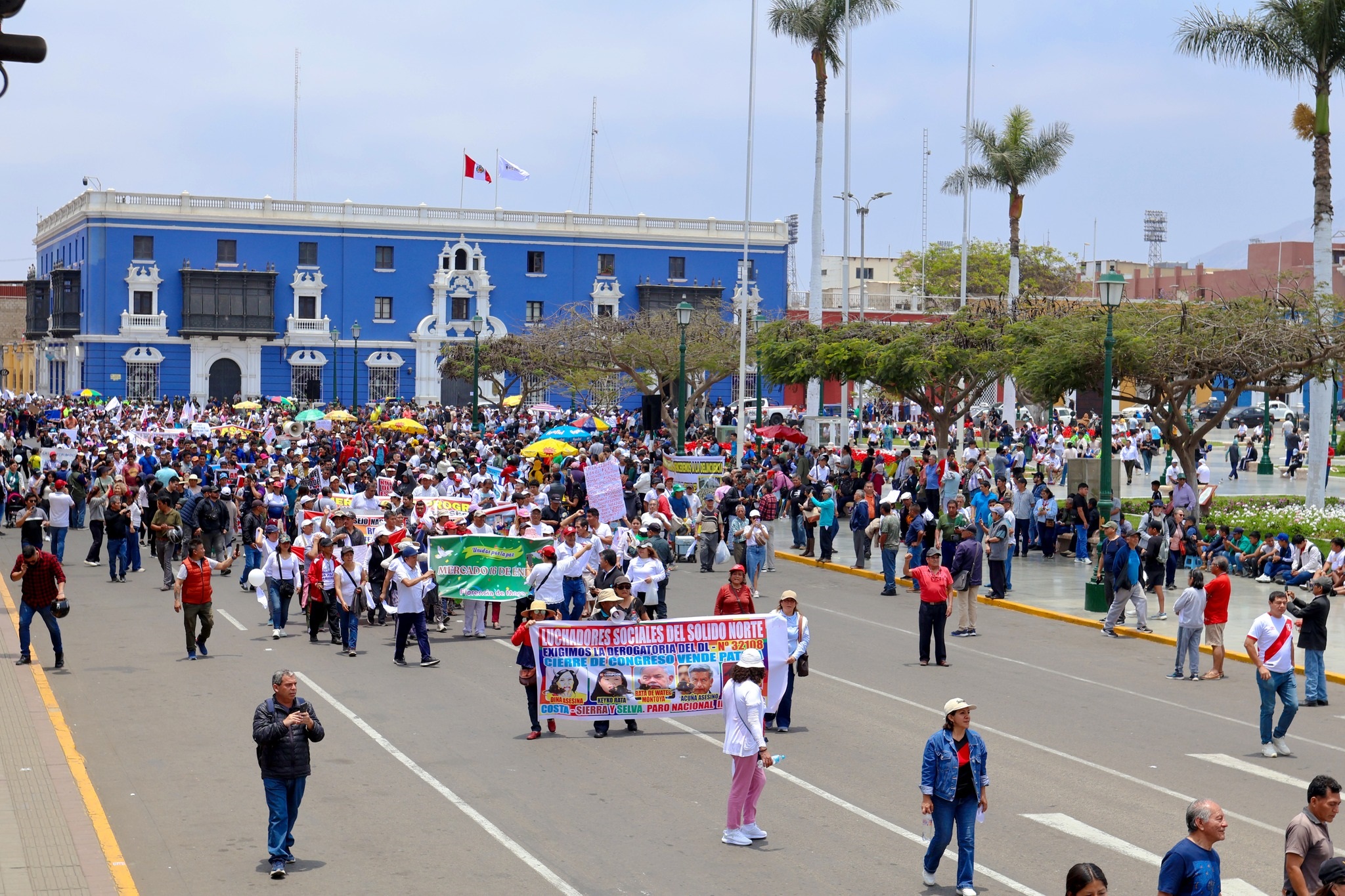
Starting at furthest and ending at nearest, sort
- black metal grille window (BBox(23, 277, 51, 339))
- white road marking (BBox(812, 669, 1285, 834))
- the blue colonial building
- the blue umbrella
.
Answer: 1. black metal grille window (BBox(23, 277, 51, 339))
2. the blue colonial building
3. the blue umbrella
4. white road marking (BBox(812, 669, 1285, 834))

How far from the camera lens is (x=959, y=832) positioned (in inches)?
375

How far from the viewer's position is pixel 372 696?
15562mm

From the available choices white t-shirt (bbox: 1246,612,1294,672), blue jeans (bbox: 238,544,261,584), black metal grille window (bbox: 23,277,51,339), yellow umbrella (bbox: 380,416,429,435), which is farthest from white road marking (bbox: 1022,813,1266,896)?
black metal grille window (bbox: 23,277,51,339)

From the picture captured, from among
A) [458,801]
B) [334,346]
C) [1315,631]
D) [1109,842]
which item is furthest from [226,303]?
[1109,842]

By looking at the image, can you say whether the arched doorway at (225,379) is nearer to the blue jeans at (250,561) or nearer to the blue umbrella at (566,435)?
the blue umbrella at (566,435)

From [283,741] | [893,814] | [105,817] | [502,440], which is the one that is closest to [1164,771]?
[893,814]

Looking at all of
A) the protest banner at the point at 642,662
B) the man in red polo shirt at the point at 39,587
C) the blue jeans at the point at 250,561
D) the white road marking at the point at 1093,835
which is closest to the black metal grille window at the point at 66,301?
the blue jeans at the point at 250,561

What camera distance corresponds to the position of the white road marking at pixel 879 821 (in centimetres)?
980

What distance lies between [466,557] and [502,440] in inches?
1014

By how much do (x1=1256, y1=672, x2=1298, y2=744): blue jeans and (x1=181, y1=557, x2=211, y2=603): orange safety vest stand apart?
11242 mm

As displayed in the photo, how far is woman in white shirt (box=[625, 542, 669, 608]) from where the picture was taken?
17812 mm

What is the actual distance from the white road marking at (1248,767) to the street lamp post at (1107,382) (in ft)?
30.5

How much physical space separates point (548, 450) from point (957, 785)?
84.9 ft

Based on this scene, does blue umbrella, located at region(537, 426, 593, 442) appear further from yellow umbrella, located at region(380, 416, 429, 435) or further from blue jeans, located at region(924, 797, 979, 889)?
blue jeans, located at region(924, 797, 979, 889)
